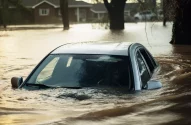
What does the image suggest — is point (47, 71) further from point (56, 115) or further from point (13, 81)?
point (56, 115)

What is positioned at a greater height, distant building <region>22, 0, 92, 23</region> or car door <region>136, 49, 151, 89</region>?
car door <region>136, 49, 151, 89</region>

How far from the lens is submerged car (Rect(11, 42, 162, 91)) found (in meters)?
7.46

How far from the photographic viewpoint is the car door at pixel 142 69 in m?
7.75

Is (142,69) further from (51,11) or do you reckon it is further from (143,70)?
(51,11)

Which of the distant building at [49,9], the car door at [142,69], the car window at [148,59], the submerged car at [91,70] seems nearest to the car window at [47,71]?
the submerged car at [91,70]

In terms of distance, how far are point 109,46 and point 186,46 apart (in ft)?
48.1

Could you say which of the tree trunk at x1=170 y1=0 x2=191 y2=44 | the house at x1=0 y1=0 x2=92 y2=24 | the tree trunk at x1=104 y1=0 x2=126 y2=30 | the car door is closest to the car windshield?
the car door

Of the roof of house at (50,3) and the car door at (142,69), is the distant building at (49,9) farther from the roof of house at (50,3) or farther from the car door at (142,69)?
the car door at (142,69)

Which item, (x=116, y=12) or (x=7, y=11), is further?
(x=7, y=11)

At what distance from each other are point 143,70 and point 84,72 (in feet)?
3.95

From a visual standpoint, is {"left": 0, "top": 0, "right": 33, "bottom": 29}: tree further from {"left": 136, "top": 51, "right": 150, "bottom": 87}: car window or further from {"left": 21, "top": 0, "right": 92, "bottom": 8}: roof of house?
{"left": 136, "top": 51, "right": 150, "bottom": 87}: car window

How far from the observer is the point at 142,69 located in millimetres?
8148

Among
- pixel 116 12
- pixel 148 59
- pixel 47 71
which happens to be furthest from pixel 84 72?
pixel 116 12

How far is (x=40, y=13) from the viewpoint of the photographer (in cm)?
9069
